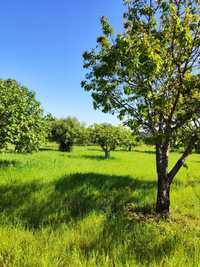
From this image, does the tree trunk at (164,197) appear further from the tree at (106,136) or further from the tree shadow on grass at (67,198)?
the tree at (106,136)

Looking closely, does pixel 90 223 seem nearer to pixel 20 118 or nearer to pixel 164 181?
pixel 164 181

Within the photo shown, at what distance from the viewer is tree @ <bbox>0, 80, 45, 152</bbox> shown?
1123cm

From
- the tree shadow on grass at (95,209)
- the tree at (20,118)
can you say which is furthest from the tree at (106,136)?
the tree shadow on grass at (95,209)

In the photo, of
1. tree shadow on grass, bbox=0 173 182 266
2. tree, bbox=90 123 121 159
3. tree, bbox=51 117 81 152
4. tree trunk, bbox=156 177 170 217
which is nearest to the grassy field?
tree shadow on grass, bbox=0 173 182 266

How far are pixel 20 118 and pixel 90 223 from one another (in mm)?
7404

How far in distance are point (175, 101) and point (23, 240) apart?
205 inches

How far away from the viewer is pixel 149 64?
551 centimetres

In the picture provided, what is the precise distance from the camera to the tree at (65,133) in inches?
1734

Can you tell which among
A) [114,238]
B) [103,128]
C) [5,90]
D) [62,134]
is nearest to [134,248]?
[114,238]

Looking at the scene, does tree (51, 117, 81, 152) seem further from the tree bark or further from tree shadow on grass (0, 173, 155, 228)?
the tree bark

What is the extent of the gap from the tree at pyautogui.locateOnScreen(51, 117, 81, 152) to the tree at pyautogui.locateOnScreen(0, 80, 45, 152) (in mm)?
29696

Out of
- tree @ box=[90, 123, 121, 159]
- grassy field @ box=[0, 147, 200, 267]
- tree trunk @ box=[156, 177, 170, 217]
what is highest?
tree @ box=[90, 123, 121, 159]

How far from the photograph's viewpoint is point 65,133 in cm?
4416

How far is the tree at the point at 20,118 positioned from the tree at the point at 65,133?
29.7m
